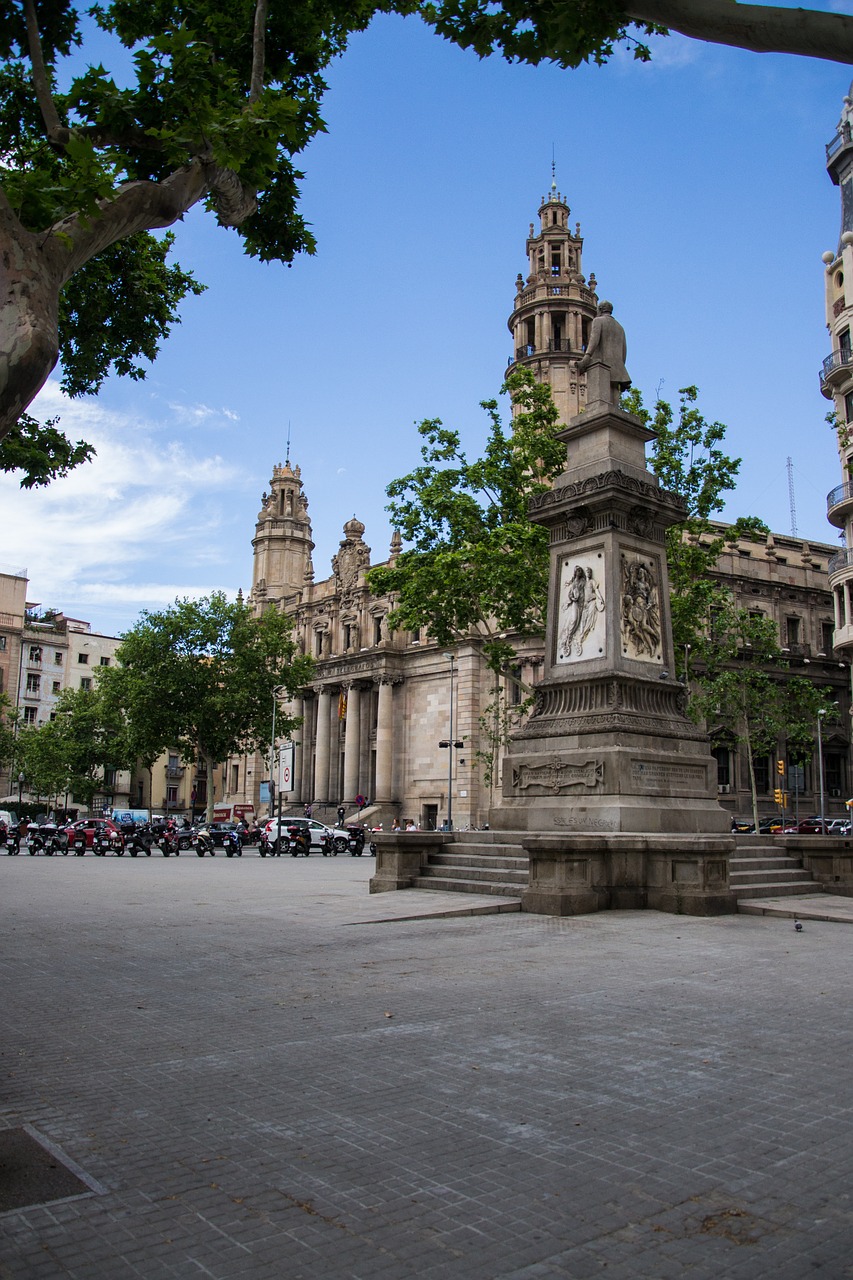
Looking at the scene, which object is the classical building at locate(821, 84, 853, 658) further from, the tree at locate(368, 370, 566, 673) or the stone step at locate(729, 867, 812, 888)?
the stone step at locate(729, 867, 812, 888)

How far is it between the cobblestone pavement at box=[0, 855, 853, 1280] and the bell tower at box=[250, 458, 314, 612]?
268 ft

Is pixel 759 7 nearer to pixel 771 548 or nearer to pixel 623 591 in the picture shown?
pixel 623 591

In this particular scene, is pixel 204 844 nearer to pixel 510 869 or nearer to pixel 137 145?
pixel 510 869

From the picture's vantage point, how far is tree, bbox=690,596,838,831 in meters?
39.7

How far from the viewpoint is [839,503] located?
4794 centimetres

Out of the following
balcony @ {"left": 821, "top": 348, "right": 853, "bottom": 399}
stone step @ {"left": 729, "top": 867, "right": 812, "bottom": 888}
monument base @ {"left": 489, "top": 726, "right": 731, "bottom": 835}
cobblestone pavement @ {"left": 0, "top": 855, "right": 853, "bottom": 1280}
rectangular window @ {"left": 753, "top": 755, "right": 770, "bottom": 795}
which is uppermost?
balcony @ {"left": 821, "top": 348, "right": 853, "bottom": 399}

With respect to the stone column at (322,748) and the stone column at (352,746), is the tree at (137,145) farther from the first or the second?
the stone column at (322,748)

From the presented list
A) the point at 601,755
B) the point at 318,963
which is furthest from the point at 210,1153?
the point at 601,755

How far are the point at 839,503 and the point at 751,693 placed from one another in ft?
34.2

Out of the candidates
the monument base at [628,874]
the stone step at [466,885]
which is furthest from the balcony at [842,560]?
the monument base at [628,874]

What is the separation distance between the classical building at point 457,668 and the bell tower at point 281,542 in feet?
24.7

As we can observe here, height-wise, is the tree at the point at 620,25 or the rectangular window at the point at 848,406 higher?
the rectangular window at the point at 848,406

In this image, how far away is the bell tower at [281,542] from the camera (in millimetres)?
91438

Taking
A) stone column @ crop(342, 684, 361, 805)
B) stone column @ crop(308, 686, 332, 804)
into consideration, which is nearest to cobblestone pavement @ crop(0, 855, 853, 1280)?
stone column @ crop(342, 684, 361, 805)
